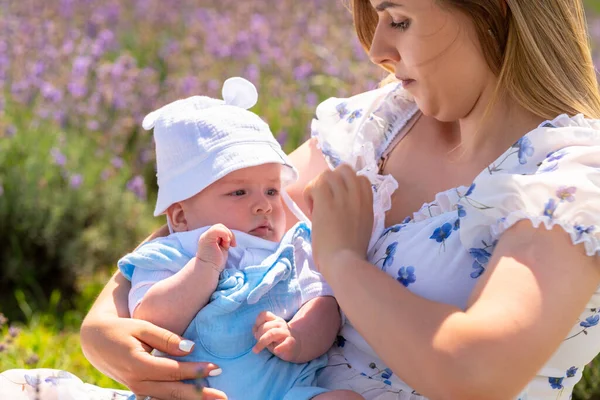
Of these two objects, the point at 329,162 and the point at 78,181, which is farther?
the point at 78,181

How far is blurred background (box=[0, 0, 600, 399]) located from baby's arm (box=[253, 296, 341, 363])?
115 cm

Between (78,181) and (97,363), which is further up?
(97,363)

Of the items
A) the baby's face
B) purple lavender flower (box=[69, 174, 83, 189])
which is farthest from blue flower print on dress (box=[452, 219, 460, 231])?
purple lavender flower (box=[69, 174, 83, 189])

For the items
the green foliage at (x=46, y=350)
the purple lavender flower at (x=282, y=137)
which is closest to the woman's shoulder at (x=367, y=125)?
the green foliage at (x=46, y=350)

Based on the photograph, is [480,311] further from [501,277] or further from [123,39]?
[123,39]

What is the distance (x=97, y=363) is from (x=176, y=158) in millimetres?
512

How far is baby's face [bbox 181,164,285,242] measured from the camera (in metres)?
2.21

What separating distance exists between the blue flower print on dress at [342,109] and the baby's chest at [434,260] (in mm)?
583

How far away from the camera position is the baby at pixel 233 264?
80.4 inches

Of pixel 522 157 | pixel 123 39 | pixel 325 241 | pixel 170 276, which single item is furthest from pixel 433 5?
pixel 123 39

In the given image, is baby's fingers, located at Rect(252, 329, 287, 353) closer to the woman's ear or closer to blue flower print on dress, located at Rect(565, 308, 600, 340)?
the woman's ear

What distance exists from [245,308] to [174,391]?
24 centimetres

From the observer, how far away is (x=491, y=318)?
1649 mm

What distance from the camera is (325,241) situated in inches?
76.7
